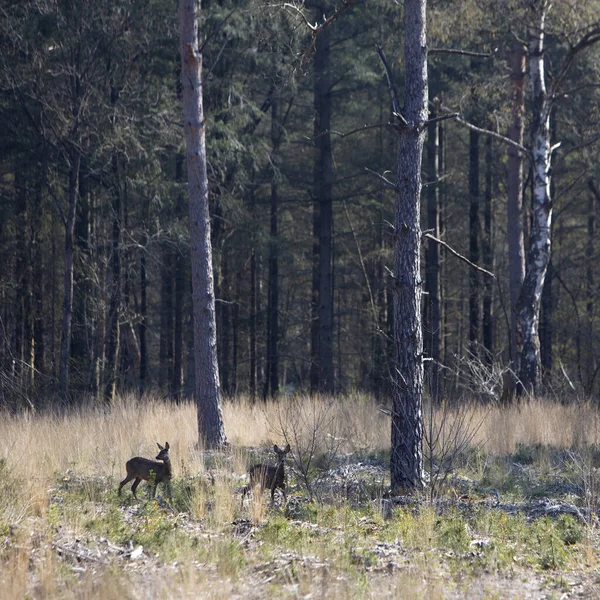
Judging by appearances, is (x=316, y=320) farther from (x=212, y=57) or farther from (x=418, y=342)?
(x=418, y=342)

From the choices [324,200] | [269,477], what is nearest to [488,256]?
[324,200]

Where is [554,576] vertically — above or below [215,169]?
below

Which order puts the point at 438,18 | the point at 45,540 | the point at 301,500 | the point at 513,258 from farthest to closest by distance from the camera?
1. the point at 513,258
2. the point at 438,18
3. the point at 301,500
4. the point at 45,540

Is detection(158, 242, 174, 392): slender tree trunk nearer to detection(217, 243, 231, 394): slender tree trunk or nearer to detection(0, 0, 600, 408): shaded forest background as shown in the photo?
detection(0, 0, 600, 408): shaded forest background

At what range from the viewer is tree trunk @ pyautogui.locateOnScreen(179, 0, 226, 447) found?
10898 mm

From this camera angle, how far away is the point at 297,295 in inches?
1272

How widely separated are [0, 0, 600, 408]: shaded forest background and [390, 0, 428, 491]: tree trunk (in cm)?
222

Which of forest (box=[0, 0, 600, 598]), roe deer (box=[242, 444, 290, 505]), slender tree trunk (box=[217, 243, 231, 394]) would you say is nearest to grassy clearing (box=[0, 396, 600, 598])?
forest (box=[0, 0, 600, 598])

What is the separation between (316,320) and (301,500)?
15.4 meters

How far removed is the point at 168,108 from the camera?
17.0 meters

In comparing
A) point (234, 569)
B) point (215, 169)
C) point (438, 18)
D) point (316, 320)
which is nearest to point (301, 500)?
point (234, 569)

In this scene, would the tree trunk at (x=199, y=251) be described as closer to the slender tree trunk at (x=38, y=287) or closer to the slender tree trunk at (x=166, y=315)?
the slender tree trunk at (x=166, y=315)

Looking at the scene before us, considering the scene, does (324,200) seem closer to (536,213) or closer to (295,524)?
(536,213)

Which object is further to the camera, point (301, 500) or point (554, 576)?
point (301, 500)
